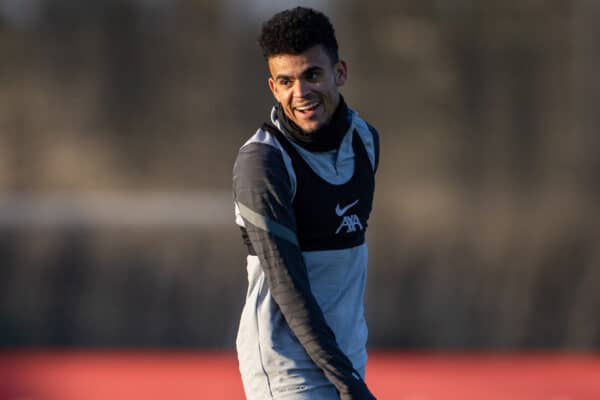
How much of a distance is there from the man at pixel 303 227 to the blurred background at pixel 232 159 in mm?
4821

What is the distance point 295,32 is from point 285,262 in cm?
44

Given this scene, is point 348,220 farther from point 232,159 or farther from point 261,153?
point 232,159

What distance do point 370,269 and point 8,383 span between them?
97.6 inches

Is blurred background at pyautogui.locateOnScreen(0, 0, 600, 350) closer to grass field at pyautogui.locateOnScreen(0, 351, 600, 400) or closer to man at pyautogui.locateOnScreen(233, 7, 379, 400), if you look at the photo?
grass field at pyautogui.locateOnScreen(0, 351, 600, 400)

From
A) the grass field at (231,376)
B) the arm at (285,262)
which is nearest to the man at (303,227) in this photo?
the arm at (285,262)

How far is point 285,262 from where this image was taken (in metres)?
1.83

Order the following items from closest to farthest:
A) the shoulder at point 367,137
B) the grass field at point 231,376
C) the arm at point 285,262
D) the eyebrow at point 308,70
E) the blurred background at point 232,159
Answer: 1. the arm at point 285,262
2. the eyebrow at point 308,70
3. the shoulder at point 367,137
4. the grass field at point 231,376
5. the blurred background at point 232,159

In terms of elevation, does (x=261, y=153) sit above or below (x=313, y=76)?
below

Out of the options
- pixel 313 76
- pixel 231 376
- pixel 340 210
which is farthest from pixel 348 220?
pixel 231 376

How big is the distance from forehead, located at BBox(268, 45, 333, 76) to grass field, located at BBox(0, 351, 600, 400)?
344cm

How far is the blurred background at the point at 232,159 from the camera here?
678cm

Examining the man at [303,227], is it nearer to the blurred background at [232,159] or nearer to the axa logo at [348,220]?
the axa logo at [348,220]

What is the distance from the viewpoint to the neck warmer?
1.92 meters

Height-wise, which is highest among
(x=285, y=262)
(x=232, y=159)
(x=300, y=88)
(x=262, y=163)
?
(x=300, y=88)
